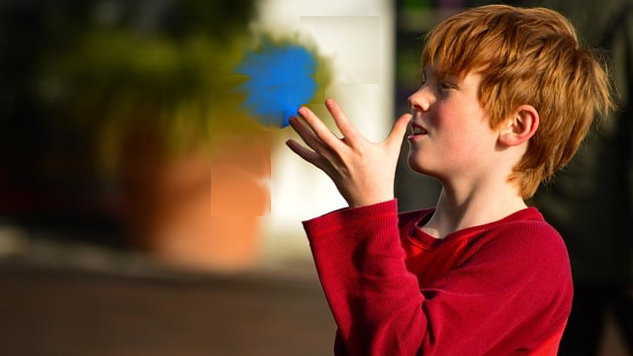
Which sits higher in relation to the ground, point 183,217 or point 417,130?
point 417,130

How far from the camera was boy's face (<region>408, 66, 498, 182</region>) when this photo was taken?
1.90m

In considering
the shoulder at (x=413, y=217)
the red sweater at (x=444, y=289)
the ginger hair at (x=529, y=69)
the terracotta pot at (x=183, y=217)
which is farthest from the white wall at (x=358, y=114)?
the red sweater at (x=444, y=289)

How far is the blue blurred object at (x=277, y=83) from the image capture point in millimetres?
1974

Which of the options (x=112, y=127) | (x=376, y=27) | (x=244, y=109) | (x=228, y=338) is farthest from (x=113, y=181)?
(x=244, y=109)

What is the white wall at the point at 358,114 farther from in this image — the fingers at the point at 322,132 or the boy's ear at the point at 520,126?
the fingers at the point at 322,132

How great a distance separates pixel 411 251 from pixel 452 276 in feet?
0.54

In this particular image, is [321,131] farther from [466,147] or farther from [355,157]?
[466,147]

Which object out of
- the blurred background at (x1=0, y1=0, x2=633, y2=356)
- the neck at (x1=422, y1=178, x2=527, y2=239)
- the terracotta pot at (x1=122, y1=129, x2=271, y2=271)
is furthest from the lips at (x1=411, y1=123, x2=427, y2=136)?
the terracotta pot at (x1=122, y1=129, x2=271, y2=271)

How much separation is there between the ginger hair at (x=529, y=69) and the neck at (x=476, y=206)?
0.10 feet

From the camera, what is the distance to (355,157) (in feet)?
5.74

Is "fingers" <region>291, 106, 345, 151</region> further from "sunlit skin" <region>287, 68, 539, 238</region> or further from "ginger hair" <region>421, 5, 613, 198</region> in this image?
"ginger hair" <region>421, 5, 613, 198</region>

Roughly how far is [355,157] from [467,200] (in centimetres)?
28

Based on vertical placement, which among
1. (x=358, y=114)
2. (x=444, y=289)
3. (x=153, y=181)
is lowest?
(x=153, y=181)

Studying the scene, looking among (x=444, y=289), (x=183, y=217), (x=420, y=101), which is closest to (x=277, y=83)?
(x=420, y=101)
